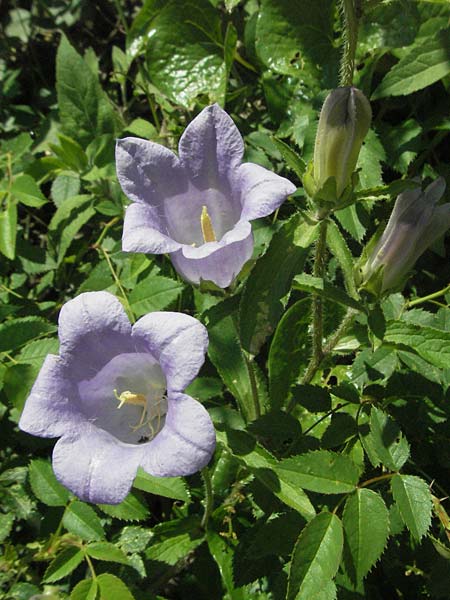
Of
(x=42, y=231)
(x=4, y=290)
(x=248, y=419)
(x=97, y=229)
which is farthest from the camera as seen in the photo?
(x=42, y=231)

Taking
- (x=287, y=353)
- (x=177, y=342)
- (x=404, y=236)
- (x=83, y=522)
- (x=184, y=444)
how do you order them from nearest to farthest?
(x=184, y=444)
(x=177, y=342)
(x=404, y=236)
(x=83, y=522)
(x=287, y=353)

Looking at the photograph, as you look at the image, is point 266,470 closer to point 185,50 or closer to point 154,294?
point 154,294

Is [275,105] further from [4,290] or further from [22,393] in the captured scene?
[22,393]

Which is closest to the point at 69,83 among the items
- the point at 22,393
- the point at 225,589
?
the point at 22,393

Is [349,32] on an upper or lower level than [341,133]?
upper

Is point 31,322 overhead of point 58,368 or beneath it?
beneath

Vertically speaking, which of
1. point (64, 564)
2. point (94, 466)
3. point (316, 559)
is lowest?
point (64, 564)

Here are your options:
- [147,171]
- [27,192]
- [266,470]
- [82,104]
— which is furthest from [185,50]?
[266,470]

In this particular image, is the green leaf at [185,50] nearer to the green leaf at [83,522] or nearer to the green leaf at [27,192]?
the green leaf at [27,192]
